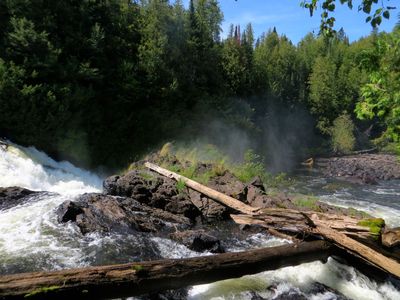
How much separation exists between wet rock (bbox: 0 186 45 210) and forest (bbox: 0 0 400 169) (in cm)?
585

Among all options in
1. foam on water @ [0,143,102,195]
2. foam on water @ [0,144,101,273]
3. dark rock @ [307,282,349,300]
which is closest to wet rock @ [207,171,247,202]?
foam on water @ [0,144,101,273]

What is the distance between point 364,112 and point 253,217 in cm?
426

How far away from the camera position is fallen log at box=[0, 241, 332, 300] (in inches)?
162

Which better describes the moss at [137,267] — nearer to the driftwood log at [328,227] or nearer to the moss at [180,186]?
the driftwood log at [328,227]

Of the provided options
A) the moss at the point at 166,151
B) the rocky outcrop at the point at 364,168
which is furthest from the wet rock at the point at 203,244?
the rocky outcrop at the point at 364,168

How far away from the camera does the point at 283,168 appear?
33.0 metres

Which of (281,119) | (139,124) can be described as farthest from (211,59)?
(281,119)

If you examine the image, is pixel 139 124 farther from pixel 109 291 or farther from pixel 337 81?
pixel 337 81

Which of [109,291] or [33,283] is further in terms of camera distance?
[109,291]

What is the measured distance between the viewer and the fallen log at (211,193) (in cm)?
960

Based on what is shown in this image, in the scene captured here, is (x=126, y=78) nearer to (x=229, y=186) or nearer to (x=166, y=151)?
(x=166, y=151)

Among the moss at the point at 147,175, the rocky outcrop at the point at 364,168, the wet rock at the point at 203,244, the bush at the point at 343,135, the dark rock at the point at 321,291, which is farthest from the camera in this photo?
the bush at the point at 343,135

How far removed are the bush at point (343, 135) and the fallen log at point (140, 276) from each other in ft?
132

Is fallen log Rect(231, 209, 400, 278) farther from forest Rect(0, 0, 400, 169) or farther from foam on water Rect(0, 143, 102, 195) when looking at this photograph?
foam on water Rect(0, 143, 102, 195)
